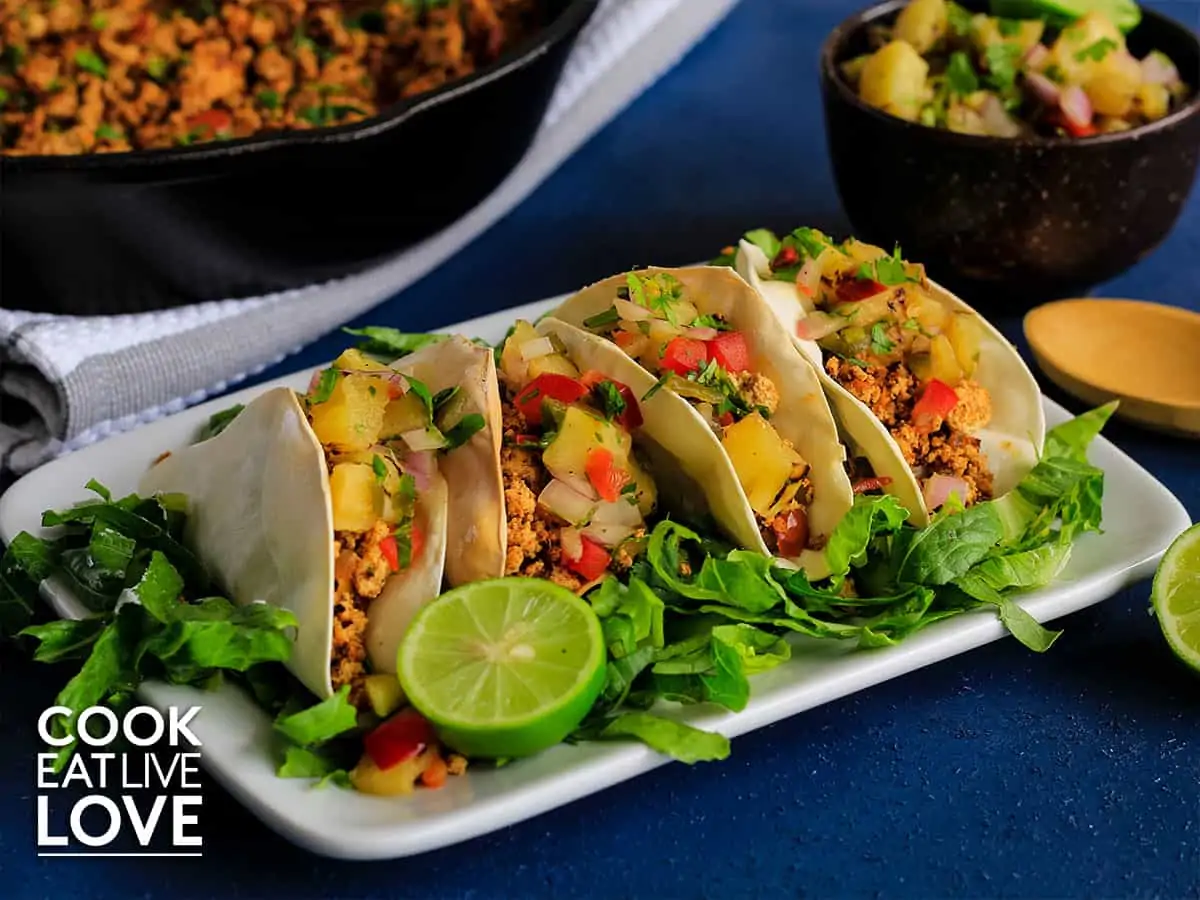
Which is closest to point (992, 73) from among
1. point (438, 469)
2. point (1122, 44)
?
point (1122, 44)

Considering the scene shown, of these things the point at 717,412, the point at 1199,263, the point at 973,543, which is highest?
the point at 717,412

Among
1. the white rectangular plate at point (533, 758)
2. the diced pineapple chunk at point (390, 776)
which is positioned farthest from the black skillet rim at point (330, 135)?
the diced pineapple chunk at point (390, 776)

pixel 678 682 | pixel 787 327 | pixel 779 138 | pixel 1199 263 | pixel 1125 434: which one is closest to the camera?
pixel 678 682

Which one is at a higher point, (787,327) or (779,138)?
(787,327)

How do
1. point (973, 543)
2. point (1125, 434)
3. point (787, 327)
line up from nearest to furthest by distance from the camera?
point (973, 543), point (787, 327), point (1125, 434)

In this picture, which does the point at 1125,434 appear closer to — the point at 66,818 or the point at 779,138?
the point at 779,138

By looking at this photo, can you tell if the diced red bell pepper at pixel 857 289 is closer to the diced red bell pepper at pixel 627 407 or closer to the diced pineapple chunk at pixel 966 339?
the diced pineapple chunk at pixel 966 339

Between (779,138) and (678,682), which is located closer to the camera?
(678,682)
